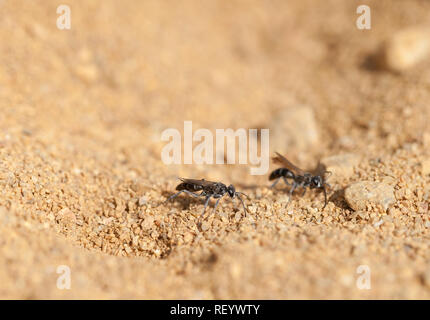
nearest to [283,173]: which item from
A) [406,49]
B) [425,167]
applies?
[425,167]

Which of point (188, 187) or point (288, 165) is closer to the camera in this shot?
point (188, 187)

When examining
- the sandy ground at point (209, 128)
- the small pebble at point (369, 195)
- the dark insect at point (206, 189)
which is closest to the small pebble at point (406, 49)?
the sandy ground at point (209, 128)

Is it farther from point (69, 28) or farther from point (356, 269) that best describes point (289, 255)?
point (69, 28)

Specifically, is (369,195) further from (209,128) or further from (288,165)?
(209,128)

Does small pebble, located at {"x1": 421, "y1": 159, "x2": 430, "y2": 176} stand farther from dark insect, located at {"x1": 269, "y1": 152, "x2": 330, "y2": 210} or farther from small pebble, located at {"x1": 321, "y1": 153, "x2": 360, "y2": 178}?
dark insect, located at {"x1": 269, "y1": 152, "x2": 330, "y2": 210}

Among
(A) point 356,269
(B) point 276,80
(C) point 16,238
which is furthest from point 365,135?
(C) point 16,238

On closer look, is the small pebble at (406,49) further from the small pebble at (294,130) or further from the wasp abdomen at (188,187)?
the wasp abdomen at (188,187)
